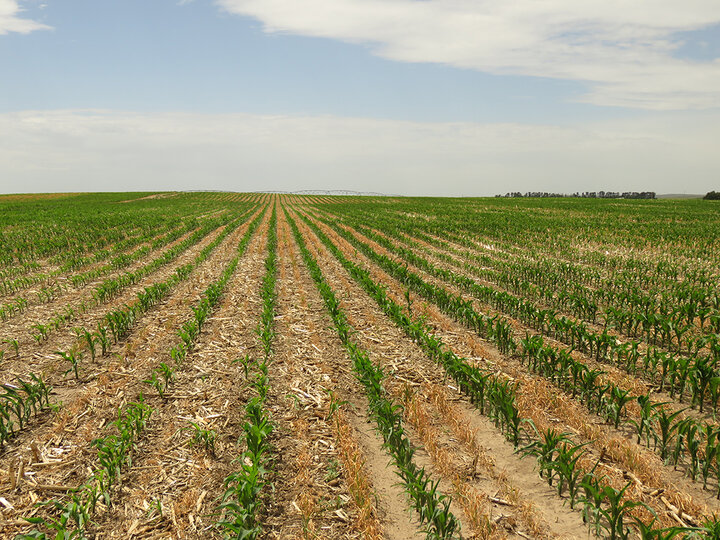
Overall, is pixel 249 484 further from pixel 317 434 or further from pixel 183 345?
pixel 183 345

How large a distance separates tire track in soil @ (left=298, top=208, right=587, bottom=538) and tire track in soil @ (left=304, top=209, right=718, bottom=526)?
0.74 metres

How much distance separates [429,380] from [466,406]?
2.94 ft

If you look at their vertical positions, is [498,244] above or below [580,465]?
above

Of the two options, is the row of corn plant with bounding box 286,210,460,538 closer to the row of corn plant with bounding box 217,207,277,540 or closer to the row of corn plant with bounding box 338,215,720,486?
the row of corn plant with bounding box 217,207,277,540

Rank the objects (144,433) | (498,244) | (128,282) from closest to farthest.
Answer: (144,433) → (128,282) → (498,244)

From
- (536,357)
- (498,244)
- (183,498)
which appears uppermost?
(498,244)

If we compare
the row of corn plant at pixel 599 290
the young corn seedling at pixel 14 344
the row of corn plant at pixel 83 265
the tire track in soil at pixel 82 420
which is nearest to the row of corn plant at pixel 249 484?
the tire track in soil at pixel 82 420

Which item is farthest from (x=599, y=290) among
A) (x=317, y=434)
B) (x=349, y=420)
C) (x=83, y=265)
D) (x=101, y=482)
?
(x=83, y=265)

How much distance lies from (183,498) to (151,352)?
4.32 metres

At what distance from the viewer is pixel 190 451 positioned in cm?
488

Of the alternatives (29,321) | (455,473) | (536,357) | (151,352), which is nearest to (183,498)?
(455,473)

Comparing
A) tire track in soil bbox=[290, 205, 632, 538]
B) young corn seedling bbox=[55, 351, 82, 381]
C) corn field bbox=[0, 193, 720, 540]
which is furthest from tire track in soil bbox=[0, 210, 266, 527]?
tire track in soil bbox=[290, 205, 632, 538]

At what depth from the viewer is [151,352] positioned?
772cm

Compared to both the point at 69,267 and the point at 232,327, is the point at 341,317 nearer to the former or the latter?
the point at 232,327
